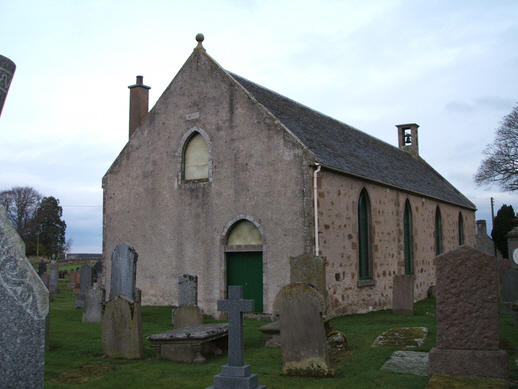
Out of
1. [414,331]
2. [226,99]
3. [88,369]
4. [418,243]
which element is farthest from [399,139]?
[88,369]

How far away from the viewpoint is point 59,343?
1030cm

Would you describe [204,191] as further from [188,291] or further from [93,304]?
[188,291]

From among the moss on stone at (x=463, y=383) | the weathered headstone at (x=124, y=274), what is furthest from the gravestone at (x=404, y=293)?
the moss on stone at (x=463, y=383)

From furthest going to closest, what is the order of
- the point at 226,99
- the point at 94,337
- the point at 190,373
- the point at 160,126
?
the point at 160,126 < the point at 226,99 < the point at 94,337 < the point at 190,373

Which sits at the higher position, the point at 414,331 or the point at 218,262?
the point at 218,262

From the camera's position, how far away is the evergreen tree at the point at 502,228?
41.1 metres

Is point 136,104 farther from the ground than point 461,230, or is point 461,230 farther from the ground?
point 136,104

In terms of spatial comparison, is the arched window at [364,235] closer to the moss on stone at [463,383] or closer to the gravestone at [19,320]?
the moss on stone at [463,383]

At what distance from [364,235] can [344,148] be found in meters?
3.42

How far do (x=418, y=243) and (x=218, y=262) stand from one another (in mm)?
10551

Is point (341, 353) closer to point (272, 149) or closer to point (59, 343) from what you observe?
point (59, 343)

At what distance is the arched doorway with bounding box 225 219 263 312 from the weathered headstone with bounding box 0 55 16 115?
12341 millimetres

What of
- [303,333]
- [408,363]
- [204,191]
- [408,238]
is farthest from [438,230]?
[303,333]

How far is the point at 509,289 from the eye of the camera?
49.8ft
